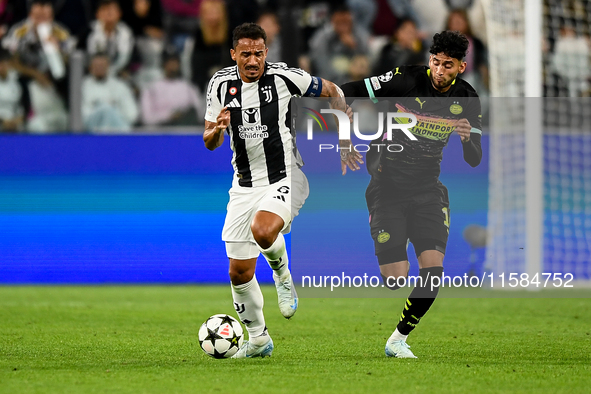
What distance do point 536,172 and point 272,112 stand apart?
16.7 feet

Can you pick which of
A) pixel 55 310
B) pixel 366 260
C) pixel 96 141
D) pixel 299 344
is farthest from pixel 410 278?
pixel 96 141

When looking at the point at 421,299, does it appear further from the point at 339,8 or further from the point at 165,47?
the point at 339,8

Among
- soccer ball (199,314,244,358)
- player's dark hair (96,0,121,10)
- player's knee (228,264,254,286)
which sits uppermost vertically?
player's dark hair (96,0,121,10)

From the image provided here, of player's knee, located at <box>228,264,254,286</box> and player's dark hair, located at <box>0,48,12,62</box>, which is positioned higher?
player's dark hair, located at <box>0,48,12,62</box>

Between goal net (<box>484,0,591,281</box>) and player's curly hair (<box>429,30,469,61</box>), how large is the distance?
13.9 ft

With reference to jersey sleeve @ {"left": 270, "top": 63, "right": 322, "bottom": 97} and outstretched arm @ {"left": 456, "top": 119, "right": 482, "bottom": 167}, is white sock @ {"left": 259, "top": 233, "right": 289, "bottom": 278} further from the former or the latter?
outstretched arm @ {"left": 456, "top": 119, "right": 482, "bottom": 167}

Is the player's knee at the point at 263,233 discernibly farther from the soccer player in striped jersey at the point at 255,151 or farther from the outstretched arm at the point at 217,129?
the outstretched arm at the point at 217,129

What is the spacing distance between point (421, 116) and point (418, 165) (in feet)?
1.20

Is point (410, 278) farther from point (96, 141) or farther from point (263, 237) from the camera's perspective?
point (96, 141)

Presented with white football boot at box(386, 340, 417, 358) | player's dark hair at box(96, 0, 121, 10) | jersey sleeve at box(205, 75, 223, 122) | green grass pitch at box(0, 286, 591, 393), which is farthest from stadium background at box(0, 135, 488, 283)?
jersey sleeve at box(205, 75, 223, 122)

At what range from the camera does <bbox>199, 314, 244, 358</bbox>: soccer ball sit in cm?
597

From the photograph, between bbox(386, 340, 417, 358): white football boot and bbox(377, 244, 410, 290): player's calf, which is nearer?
bbox(386, 340, 417, 358): white football boot

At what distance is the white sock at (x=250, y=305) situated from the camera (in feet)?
19.8

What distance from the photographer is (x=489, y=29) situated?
35.5 ft
